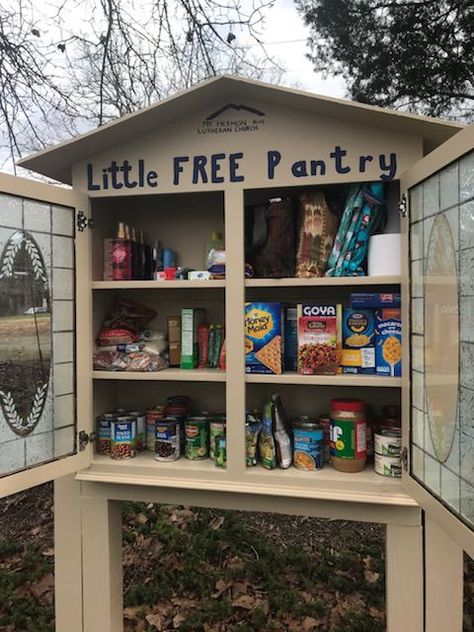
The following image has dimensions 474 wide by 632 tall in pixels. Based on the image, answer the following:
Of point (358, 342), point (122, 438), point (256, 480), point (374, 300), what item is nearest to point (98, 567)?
point (122, 438)

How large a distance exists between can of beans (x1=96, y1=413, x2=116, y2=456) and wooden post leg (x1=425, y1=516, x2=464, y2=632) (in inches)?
47.3

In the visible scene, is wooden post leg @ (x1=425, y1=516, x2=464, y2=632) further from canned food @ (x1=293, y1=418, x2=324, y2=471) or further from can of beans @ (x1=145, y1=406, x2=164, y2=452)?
can of beans @ (x1=145, y1=406, x2=164, y2=452)

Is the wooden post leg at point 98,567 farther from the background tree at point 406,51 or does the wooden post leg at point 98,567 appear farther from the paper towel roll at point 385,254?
the background tree at point 406,51

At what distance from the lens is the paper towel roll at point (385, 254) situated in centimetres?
156

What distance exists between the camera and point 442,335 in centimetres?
130

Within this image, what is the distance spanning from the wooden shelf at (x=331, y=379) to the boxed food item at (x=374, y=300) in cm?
25

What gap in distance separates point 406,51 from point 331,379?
2.26 metres

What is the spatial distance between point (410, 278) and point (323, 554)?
211cm

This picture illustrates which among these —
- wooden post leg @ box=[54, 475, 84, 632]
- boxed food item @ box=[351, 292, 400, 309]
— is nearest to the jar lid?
boxed food item @ box=[351, 292, 400, 309]

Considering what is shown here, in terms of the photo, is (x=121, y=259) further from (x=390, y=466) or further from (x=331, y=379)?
(x=390, y=466)

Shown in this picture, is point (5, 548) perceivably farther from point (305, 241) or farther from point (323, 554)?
point (305, 241)

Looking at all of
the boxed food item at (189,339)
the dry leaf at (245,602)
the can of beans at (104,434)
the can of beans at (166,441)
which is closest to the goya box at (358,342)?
the boxed food item at (189,339)

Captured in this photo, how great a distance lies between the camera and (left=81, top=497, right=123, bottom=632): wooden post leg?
1774 mm

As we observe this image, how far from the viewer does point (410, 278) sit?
4.81ft
